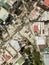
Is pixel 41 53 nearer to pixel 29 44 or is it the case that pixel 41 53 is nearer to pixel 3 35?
pixel 29 44

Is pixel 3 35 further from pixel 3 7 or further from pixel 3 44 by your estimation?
pixel 3 7

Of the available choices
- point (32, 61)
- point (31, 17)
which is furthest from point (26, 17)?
point (32, 61)

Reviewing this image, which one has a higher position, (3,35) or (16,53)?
(3,35)

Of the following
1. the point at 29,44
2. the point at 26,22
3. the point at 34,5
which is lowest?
the point at 29,44

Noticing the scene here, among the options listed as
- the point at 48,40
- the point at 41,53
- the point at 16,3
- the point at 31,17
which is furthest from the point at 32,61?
the point at 16,3

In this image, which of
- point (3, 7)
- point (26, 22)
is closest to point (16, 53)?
point (26, 22)

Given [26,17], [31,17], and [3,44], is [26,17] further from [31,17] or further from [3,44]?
[3,44]

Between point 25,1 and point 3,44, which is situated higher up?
point 25,1
